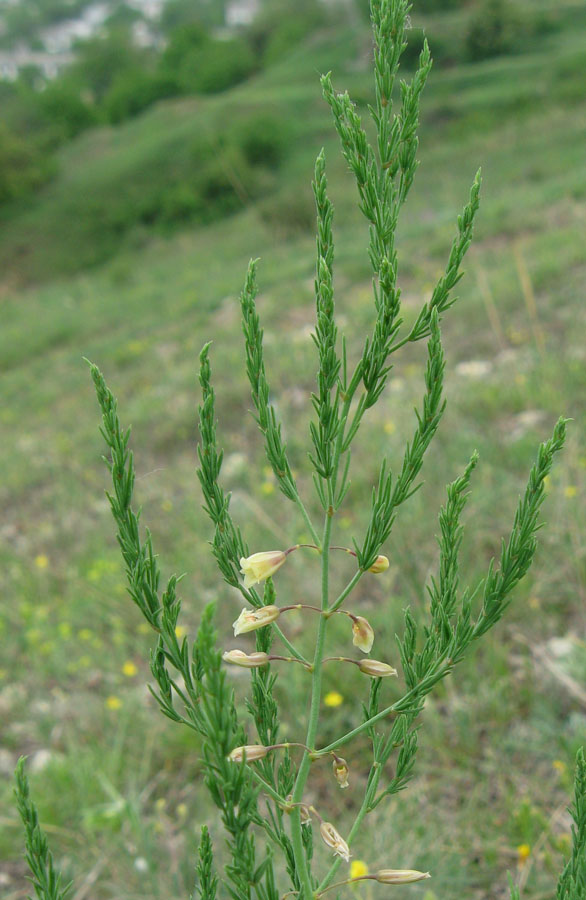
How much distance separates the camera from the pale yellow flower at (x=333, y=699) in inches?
99.7

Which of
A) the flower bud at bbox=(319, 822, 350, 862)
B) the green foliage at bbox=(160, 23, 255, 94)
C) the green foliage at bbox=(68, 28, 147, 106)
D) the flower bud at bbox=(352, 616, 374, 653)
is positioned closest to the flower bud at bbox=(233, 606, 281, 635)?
the flower bud at bbox=(352, 616, 374, 653)

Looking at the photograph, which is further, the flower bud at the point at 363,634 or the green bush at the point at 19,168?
the green bush at the point at 19,168

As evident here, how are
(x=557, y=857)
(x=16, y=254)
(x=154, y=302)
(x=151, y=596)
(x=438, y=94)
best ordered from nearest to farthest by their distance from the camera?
(x=151, y=596), (x=557, y=857), (x=154, y=302), (x=438, y=94), (x=16, y=254)

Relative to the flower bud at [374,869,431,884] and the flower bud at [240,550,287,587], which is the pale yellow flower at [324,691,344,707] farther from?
the flower bud at [240,550,287,587]

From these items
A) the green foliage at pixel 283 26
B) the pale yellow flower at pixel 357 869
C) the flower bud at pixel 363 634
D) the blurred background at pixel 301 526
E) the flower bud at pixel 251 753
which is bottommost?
the blurred background at pixel 301 526

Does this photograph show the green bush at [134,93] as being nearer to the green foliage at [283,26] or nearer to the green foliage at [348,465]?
→ the green foliage at [283,26]

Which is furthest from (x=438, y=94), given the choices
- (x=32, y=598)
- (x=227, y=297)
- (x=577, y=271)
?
(x=32, y=598)

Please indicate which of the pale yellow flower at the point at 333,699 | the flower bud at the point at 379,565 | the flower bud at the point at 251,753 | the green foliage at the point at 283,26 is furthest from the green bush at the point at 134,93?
the flower bud at the point at 251,753

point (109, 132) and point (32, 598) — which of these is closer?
point (32, 598)

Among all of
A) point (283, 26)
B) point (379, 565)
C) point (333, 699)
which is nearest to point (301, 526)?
point (333, 699)

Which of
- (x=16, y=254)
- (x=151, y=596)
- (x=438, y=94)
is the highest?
(x=151, y=596)

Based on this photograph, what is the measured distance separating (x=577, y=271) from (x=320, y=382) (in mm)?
6393

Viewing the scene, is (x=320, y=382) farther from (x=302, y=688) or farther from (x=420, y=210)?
(x=420, y=210)

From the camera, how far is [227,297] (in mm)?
11875
